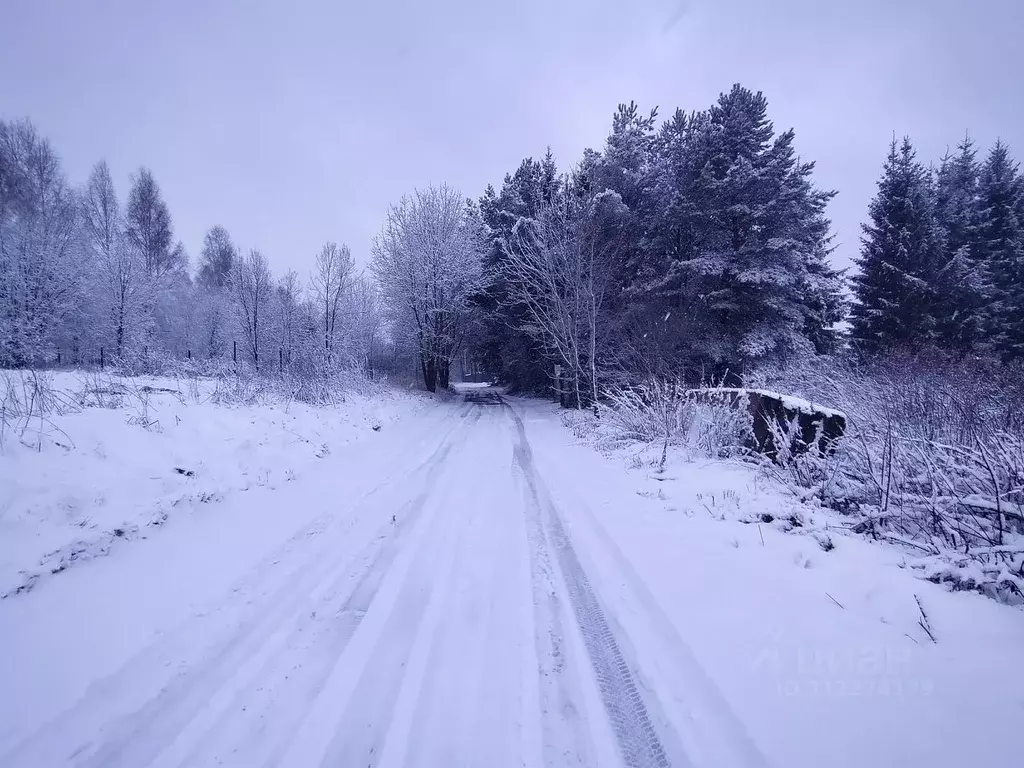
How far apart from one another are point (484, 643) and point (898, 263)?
2845 centimetres

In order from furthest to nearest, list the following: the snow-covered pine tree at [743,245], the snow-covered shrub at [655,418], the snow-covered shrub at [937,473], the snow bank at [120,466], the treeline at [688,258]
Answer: the snow-covered pine tree at [743,245]
the treeline at [688,258]
the snow-covered shrub at [655,418]
the snow bank at [120,466]
the snow-covered shrub at [937,473]

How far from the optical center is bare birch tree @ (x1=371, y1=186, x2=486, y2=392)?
24.2 metres

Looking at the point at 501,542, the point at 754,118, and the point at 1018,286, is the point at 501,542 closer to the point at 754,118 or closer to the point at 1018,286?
the point at 754,118

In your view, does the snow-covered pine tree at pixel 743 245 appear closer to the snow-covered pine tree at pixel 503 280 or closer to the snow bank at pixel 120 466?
the snow-covered pine tree at pixel 503 280

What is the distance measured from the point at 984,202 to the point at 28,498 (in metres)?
39.9

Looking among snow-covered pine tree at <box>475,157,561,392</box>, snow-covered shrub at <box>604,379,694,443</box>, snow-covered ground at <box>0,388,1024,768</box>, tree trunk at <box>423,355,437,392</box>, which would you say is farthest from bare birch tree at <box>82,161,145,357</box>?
snow-covered shrub at <box>604,379,694,443</box>

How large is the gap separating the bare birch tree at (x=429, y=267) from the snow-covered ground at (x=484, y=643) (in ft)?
66.3

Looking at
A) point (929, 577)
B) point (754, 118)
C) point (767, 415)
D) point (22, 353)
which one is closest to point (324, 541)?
point (929, 577)

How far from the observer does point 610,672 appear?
251 centimetres

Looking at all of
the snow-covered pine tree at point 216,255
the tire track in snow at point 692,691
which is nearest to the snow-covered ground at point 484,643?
the tire track in snow at point 692,691

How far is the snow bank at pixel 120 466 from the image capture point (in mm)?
3561

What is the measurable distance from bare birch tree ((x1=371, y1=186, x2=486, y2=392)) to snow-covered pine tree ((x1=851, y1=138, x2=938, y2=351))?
2198 centimetres

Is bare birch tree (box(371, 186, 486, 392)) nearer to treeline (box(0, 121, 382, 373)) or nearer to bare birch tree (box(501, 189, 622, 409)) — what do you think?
treeline (box(0, 121, 382, 373))

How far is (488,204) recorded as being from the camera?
29859 millimetres
